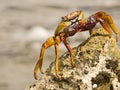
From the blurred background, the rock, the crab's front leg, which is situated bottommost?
the rock

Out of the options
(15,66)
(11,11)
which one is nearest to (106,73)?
(15,66)

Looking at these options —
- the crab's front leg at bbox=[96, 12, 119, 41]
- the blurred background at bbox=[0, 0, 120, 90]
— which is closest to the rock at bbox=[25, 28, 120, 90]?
the crab's front leg at bbox=[96, 12, 119, 41]

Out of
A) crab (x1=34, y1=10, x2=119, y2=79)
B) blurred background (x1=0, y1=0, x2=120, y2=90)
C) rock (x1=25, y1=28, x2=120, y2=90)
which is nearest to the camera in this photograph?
rock (x1=25, y1=28, x2=120, y2=90)

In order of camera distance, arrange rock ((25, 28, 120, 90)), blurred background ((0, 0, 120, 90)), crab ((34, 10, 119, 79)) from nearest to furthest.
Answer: rock ((25, 28, 120, 90)) → crab ((34, 10, 119, 79)) → blurred background ((0, 0, 120, 90))

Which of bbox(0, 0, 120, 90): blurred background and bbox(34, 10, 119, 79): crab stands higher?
bbox(0, 0, 120, 90): blurred background

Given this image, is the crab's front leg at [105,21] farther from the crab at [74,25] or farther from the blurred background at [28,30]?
the blurred background at [28,30]

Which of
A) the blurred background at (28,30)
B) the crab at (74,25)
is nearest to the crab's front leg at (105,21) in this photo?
the crab at (74,25)

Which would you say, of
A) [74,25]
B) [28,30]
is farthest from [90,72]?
[28,30]

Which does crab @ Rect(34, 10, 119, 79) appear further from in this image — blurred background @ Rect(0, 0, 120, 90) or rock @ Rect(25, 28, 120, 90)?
blurred background @ Rect(0, 0, 120, 90)
